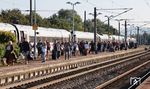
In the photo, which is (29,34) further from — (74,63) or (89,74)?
(89,74)

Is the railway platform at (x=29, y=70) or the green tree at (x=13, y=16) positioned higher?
the green tree at (x=13, y=16)

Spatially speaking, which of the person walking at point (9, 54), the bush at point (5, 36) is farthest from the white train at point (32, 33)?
the person walking at point (9, 54)

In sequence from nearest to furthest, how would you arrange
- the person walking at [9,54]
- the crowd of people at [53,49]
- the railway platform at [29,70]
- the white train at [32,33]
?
1. the railway platform at [29,70]
2. the person walking at [9,54]
3. the crowd of people at [53,49]
4. the white train at [32,33]

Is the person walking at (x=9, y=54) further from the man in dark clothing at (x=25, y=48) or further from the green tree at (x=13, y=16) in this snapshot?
the green tree at (x=13, y=16)

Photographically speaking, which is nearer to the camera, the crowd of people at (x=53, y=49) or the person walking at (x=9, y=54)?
the person walking at (x=9, y=54)

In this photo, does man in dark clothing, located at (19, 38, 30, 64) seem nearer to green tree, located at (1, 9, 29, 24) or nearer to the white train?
the white train

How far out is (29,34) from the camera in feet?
155

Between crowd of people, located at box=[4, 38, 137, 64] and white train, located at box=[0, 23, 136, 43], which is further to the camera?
white train, located at box=[0, 23, 136, 43]

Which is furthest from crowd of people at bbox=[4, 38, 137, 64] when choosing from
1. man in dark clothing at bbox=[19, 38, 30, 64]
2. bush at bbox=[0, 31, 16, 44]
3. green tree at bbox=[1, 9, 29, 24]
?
green tree at bbox=[1, 9, 29, 24]

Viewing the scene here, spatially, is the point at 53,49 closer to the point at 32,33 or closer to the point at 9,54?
the point at 32,33

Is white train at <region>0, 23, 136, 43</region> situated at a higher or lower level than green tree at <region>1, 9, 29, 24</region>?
lower

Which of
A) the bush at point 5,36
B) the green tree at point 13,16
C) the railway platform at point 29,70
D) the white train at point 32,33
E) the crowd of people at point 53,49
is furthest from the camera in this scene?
the green tree at point 13,16

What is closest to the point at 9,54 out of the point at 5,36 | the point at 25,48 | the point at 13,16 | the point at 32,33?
the point at 25,48

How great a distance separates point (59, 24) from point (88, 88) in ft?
349
